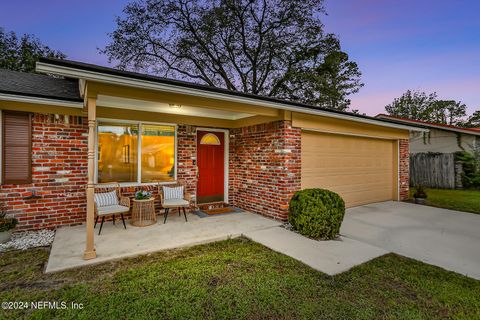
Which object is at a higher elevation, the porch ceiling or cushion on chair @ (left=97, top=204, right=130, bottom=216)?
the porch ceiling

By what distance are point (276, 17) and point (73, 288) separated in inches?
687

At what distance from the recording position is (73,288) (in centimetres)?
281

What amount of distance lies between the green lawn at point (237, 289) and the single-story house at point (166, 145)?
813mm

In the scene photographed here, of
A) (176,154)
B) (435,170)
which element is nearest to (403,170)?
(435,170)

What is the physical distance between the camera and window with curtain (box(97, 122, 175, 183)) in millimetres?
5680

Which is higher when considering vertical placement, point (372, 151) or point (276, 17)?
point (276, 17)

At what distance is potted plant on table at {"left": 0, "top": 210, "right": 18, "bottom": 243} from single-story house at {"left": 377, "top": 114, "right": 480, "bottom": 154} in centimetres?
1504

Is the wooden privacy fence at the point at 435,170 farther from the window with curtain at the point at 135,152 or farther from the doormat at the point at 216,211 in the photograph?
the window with curtain at the point at 135,152

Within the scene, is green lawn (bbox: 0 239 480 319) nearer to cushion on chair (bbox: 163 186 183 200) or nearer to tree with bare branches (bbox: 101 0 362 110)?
cushion on chair (bbox: 163 186 183 200)

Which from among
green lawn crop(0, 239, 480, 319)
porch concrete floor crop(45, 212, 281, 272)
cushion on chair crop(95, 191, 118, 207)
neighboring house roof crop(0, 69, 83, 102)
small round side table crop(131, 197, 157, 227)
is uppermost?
neighboring house roof crop(0, 69, 83, 102)

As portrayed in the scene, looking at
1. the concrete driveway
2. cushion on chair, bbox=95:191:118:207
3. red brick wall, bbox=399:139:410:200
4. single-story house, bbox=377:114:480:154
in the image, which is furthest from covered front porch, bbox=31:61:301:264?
single-story house, bbox=377:114:480:154

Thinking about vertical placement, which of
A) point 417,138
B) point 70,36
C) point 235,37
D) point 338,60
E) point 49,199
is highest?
point 235,37

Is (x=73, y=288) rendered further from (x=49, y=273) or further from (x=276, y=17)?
(x=276, y=17)

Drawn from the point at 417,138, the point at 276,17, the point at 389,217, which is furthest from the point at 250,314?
the point at 276,17
